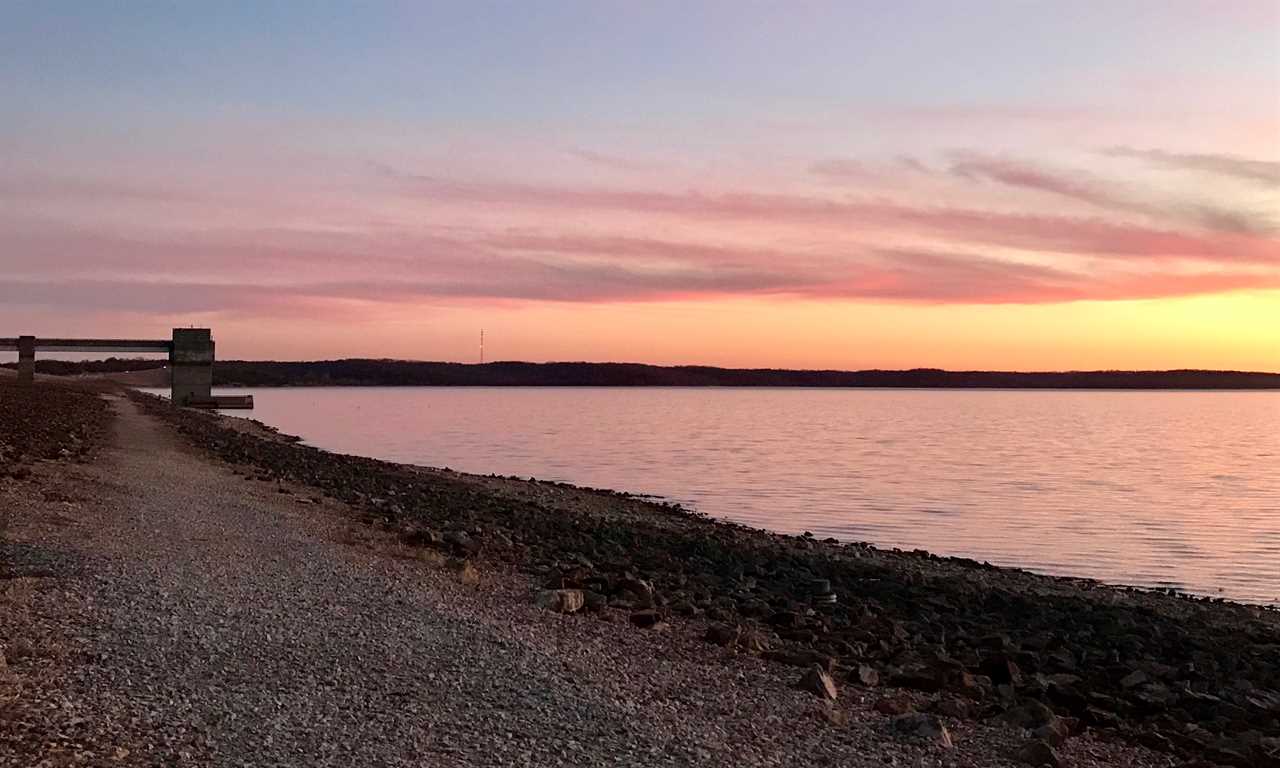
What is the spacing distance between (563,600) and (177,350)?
324ft

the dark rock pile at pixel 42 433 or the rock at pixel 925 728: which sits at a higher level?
the dark rock pile at pixel 42 433

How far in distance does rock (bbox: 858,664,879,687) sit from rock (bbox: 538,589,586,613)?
3711 mm

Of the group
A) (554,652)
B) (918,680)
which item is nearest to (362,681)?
(554,652)

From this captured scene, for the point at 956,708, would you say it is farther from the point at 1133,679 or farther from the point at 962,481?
the point at 962,481

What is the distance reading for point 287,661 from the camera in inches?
396

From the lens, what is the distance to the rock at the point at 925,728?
923 centimetres

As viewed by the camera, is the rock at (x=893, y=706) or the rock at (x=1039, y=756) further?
the rock at (x=893, y=706)

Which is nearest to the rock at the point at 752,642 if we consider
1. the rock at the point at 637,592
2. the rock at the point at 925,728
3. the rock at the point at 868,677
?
the rock at the point at 868,677

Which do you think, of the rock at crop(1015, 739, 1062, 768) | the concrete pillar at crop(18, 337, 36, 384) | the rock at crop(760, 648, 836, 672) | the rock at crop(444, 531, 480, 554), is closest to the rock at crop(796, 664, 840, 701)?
the rock at crop(760, 648, 836, 672)

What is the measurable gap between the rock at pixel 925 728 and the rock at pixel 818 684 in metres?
0.80

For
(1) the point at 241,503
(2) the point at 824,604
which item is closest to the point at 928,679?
(2) the point at 824,604

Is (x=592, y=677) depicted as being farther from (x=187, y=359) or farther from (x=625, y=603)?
(x=187, y=359)

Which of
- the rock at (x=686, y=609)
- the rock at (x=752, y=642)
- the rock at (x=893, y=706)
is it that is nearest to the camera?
the rock at (x=893, y=706)

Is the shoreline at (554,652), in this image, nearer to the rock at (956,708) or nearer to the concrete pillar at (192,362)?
the rock at (956,708)
